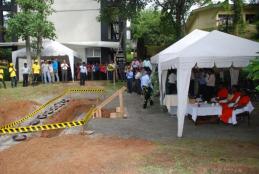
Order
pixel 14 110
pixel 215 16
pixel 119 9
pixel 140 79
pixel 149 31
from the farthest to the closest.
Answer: pixel 149 31 < pixel 215 16 < pixel 119 9 < pixel 140 79 < pixel 14 110

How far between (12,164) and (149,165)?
3236mm

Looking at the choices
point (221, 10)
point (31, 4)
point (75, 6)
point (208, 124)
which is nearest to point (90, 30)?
point (75, 6)

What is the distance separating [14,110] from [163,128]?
901 centimetres

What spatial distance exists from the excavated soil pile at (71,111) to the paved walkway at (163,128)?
218 cm

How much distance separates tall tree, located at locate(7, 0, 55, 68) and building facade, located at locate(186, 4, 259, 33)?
43.5 ft

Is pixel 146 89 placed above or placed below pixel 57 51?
below

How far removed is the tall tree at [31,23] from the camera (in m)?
31.4

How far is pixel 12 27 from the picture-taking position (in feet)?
104

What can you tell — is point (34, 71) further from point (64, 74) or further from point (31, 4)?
point (31, 4)

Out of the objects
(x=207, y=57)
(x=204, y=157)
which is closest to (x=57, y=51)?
(x=207, y=57)

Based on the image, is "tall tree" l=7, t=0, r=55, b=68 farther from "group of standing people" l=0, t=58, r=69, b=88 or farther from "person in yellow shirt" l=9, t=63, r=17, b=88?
"person in yellow shirt" l=9, t=63, r=17, b=88

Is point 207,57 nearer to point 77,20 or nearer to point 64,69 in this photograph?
point 64,69

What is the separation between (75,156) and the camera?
11.1 metres

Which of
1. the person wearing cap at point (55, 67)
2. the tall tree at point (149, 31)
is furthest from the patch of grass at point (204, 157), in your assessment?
the tall tree at point (149, 31)
